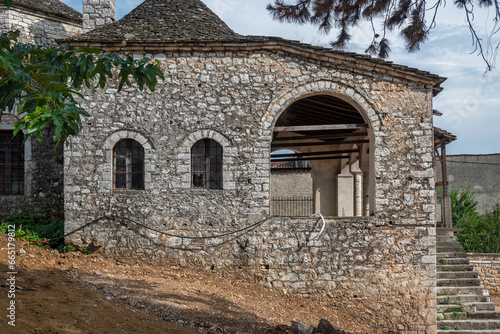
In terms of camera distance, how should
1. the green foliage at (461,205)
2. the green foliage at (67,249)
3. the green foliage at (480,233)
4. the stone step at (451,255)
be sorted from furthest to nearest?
the green foliage at (461,205) → the green foliage at (480,233) → the stone step at (451,255) → the green foliage at (67,249)

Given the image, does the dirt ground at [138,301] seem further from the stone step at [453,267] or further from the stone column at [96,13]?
the stone column at [96,13]

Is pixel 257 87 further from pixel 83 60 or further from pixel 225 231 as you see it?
pixel 83 60

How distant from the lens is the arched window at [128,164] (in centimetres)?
984

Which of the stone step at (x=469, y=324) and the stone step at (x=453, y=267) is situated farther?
the stone step at (x=453, y=267)

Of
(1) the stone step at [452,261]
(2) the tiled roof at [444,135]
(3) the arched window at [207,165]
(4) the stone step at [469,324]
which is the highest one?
(2) the tiled roof at [444,135]

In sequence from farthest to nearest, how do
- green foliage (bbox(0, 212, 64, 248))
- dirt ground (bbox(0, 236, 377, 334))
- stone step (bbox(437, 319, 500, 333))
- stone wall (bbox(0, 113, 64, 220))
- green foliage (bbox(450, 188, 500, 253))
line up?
green foliage (bbox(450, 188, 500, 253)) < stone wall (bbox(0, 113, 64, 220)) < stone step (bbox(437, 319, 500, 333)) < green foliage (bbox(0, 212, 64, 248)) < dirt ground (bbox(0, 236, 377, 334))

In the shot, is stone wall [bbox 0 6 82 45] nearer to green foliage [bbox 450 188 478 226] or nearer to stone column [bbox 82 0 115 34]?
stone column [bbox 82 0 115 34]

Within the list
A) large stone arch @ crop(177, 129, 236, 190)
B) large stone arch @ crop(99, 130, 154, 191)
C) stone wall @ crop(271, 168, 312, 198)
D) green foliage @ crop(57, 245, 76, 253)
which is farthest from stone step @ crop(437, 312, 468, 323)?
stone wall @ crop(271, 168, 312, 198)

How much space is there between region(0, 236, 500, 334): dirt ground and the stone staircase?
274 cm

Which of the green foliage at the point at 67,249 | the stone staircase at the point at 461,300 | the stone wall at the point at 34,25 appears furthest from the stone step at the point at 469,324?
the stone wall at the point at 34,25

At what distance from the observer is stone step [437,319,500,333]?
10336 mm

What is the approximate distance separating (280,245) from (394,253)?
7.78ft

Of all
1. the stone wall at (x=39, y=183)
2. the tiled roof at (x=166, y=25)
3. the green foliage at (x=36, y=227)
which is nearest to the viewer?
the tiled roof at (x=166, y=25)

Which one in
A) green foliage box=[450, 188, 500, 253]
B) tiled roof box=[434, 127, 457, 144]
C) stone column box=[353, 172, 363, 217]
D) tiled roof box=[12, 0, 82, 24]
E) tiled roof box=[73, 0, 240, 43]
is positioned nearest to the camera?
tiled roof box=[73, 0, 240, 43]
